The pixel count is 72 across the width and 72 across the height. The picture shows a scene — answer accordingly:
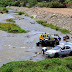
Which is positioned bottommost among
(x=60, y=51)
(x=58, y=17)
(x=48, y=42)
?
(x=58, y=17)

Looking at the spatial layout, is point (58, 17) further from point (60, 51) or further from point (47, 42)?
point (60, 51)

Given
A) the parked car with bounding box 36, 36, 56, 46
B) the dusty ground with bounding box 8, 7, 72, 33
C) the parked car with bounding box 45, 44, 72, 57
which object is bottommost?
the dusty ground with bounding box 8, 7, 72, 33

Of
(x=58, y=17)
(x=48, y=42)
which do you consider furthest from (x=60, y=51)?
(x=58, y=17)

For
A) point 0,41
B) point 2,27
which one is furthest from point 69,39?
point 2,27

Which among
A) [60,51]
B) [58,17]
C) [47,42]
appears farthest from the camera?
[58,17]

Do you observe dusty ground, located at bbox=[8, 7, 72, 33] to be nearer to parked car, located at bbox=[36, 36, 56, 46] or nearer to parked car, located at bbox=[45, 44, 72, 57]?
parked car, located at bbox=[36, 36, 56, 46]

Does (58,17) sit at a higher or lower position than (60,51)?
lower

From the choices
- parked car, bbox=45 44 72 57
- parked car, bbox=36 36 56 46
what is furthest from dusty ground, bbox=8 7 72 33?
parked car, bbox=45 44 72 57

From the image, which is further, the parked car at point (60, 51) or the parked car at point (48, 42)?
the parked car at point (48, 42)

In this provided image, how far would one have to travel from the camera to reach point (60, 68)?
1315 cm

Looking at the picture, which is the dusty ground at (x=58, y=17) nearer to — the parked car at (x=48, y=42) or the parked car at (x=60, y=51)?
the parked car at (x=48, y=42)

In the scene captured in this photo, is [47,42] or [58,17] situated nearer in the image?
[47,42]

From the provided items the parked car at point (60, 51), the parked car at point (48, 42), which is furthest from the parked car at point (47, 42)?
the parked car at point (60, 51)

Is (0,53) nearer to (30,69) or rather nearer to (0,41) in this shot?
(0,41)
